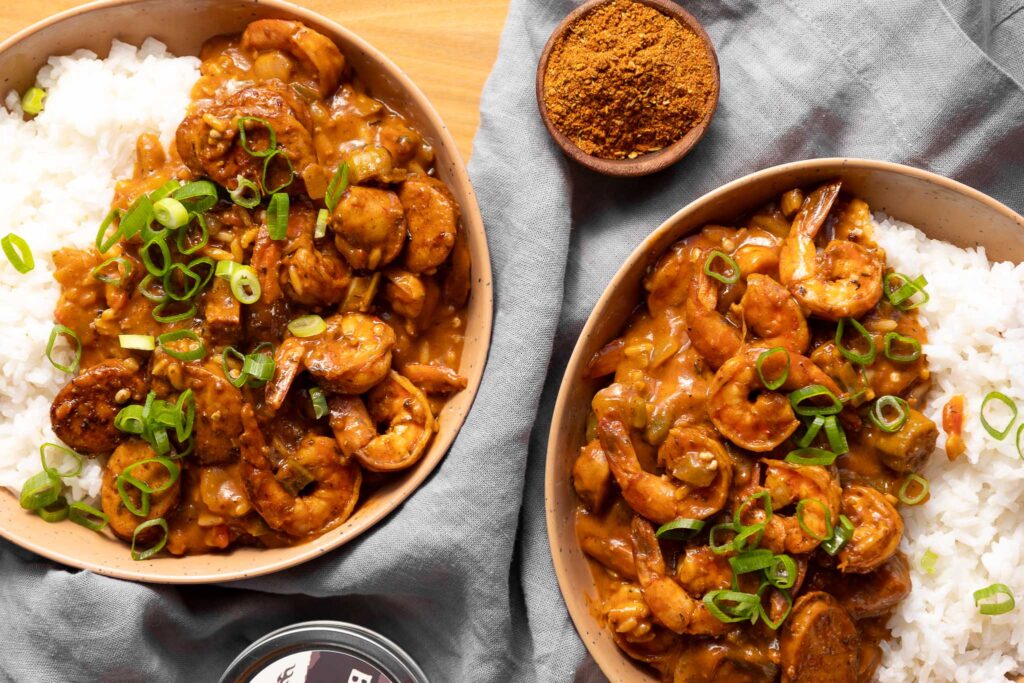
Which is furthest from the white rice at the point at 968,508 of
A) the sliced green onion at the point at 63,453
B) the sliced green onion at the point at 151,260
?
the sliced green onion at the point at 63,453

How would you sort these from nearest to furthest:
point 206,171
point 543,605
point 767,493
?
point 767,493 → point 206,171 → point 543,605

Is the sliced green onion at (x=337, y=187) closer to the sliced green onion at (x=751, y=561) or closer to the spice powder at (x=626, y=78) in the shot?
the spice powder at (x=626, y=78)

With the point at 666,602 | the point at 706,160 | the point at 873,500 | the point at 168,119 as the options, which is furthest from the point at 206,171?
the point at 873,500

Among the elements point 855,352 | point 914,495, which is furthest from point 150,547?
point 914,495

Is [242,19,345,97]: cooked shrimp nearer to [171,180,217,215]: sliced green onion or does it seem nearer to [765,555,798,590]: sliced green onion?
[171,180,217,215]: sliced green onion

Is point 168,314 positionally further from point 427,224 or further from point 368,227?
point 427,224

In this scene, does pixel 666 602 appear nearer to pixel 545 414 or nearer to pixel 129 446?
pixel 545 414
